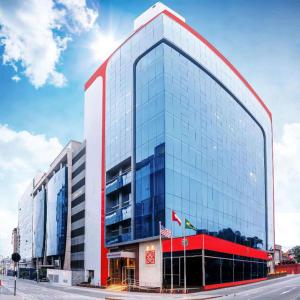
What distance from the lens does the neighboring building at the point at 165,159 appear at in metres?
55.8

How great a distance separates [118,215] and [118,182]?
546 cm

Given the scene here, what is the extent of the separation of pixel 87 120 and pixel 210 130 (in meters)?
27.9

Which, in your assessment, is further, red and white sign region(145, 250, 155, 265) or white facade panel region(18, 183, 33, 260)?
white facade panel region(18, 183, 33, 260)

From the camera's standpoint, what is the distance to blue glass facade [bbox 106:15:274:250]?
2297 inches

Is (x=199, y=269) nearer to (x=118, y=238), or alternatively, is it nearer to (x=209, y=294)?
(x=209, y=294)

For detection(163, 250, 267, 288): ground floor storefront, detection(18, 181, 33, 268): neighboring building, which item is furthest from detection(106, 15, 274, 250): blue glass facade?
detection(18, 181, 33, 268): neighboring building

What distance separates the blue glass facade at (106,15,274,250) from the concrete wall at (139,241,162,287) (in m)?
1.71

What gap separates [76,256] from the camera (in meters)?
87.8

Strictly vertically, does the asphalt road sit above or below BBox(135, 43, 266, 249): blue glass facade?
below

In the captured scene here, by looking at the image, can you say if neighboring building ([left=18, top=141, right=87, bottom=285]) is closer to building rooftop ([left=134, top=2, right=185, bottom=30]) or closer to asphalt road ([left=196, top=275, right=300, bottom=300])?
building rooftop ([left=134, top=2, right=185, bottom=30])

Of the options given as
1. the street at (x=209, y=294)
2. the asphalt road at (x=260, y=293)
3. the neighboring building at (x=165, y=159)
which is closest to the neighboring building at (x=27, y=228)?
the neighboring building at (x=165, y=159)

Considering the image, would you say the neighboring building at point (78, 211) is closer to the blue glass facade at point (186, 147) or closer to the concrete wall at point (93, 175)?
the concrete wall at point (93, 175)

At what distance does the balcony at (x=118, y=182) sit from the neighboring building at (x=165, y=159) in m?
0.16

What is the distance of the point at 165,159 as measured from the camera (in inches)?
2224
